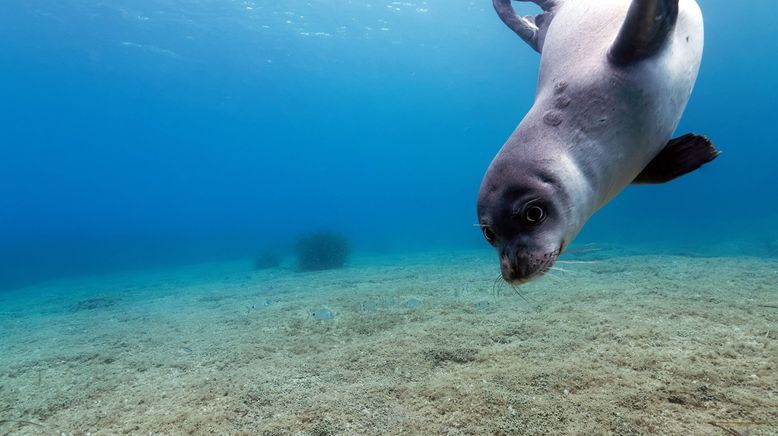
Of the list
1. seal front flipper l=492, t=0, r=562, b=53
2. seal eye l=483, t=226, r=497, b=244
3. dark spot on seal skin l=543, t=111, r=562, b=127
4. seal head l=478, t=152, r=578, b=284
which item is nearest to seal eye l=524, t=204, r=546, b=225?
seal head l=478, t=152, r=578, b=284

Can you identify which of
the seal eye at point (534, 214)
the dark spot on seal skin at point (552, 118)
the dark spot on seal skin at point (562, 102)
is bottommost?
the seal eye at point (534, 214)

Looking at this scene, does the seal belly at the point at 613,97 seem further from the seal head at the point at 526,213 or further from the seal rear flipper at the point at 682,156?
the seal head at the point at 526,213

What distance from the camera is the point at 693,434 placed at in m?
2.47

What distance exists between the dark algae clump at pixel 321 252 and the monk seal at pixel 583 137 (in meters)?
16.8

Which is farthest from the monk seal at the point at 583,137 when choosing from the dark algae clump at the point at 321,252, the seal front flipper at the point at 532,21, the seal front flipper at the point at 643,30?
the dark algae clump at the point at 321,252

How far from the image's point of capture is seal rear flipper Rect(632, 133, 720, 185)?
1.92m

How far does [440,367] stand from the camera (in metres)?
4.04

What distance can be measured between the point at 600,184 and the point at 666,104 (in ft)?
1.87

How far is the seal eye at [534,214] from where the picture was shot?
1.48 m

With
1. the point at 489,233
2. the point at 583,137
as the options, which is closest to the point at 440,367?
the point at 489,233

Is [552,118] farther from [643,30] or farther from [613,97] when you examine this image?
[643,30]

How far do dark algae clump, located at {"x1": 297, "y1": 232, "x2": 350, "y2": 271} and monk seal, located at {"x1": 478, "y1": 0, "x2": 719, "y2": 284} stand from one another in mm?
16775

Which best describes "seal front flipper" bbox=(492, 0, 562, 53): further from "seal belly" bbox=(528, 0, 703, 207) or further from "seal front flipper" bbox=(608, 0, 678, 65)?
"seal front flipper" bbox=(608, 0, 678, 65)

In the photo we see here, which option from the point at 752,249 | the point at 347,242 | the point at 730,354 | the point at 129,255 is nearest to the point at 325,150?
the point at 129,255
